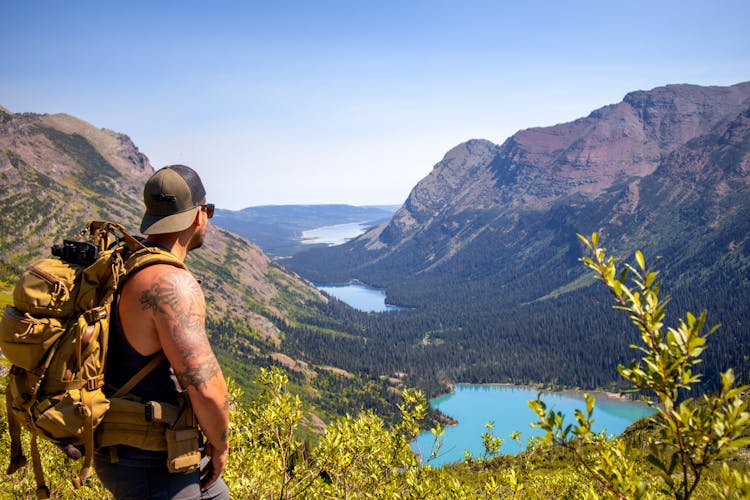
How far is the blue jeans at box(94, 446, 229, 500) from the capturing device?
4.99 metres

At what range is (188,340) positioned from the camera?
4.96 m

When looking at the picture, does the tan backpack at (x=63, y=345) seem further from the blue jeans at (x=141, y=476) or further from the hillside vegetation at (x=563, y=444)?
the hillside vegetation at (x=563, y=444)

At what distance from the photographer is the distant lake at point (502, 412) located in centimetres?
14000

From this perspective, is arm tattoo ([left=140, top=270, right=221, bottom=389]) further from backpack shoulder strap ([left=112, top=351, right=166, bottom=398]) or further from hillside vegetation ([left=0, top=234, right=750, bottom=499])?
hillside vegetation ([left=0, top=234, right=750, bottom=499])

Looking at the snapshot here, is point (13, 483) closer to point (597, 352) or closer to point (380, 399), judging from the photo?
point (380, 399)

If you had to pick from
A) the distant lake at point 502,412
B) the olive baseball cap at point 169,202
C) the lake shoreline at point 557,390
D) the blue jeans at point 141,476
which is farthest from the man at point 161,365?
the lake shoreline at point 557,390

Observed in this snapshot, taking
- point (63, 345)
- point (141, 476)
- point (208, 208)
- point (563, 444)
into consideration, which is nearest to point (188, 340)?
point (63, 345)

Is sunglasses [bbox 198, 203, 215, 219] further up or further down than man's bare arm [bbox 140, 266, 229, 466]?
further up

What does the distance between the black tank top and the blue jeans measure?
59 centimetres

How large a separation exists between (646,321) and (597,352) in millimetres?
218457

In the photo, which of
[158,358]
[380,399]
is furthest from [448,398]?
[158,358]

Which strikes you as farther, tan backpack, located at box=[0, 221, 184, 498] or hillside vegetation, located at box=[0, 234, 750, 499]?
tan backpack, located at box=[0, 221, 184, 498]

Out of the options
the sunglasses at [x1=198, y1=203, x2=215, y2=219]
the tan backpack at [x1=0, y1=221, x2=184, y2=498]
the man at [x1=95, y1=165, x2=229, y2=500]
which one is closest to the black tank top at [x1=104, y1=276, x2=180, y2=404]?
the man at [x1=95, y1=165, x2=229, y2=500]

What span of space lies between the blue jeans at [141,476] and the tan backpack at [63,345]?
0.28 meters
